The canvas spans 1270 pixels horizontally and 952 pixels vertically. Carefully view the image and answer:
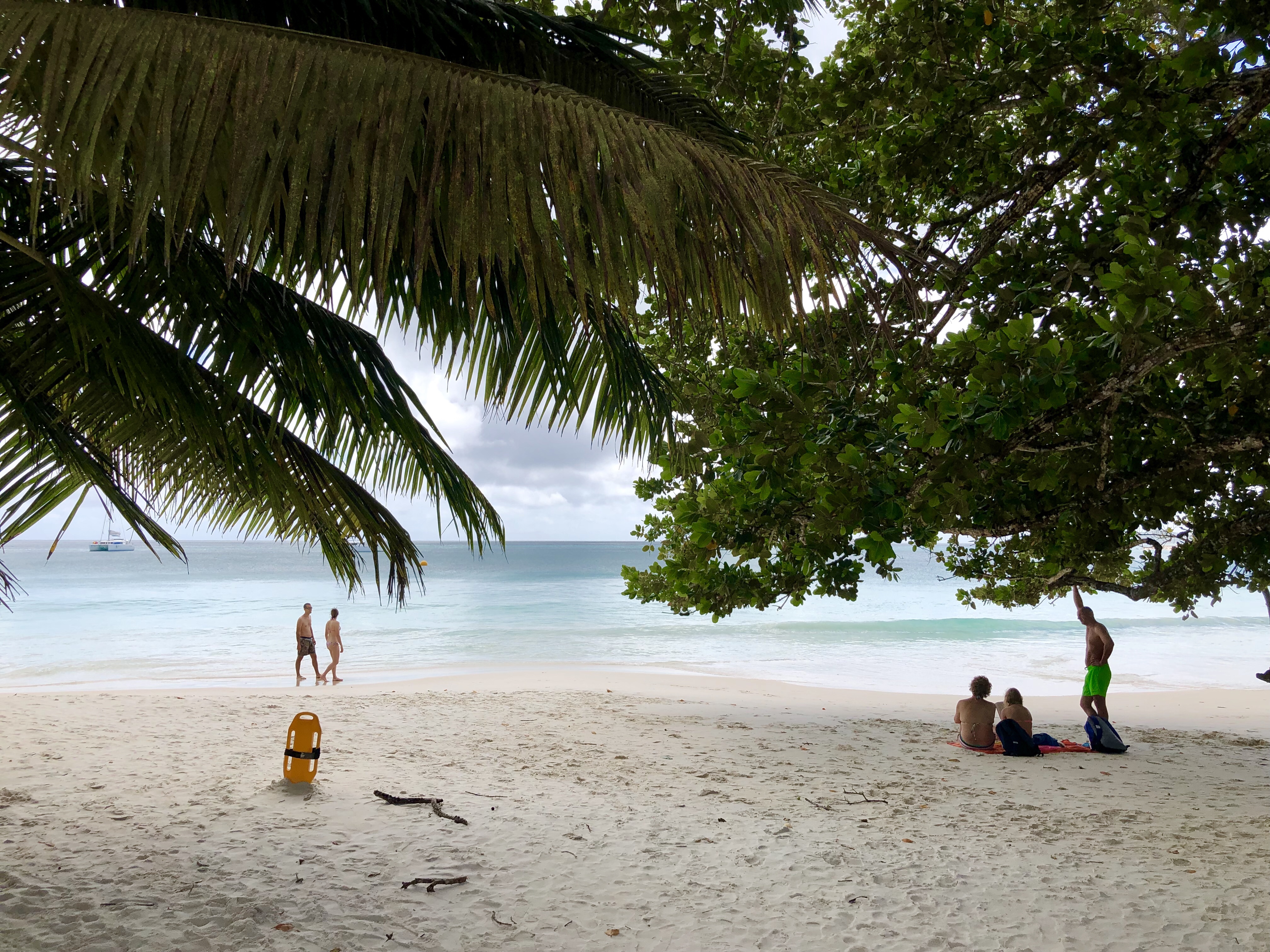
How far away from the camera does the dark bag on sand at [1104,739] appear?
850 centimetres

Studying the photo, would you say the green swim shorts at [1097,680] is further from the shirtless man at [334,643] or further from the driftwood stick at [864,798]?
the shirtless man at [334,643]

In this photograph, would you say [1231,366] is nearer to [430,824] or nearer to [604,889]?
[604,889]

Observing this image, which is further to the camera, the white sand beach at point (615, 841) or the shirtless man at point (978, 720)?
the shirtless man at point (978, 720)

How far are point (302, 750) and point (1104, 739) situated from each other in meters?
7.55

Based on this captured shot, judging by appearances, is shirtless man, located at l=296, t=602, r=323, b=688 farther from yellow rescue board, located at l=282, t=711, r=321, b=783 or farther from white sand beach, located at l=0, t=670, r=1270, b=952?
yellow rescue board, located at l=282, t=711, r=321, b=783

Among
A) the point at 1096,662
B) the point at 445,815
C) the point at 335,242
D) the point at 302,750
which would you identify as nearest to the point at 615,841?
the point at 445,815

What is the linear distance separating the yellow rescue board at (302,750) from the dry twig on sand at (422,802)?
1.73ft

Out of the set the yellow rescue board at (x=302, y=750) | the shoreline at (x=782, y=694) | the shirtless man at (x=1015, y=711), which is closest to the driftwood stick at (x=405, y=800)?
the yellow rescue board at (x=302, y=750)

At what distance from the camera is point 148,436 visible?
11.9ft

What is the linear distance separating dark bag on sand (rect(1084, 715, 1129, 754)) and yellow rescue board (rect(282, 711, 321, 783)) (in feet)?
24.2

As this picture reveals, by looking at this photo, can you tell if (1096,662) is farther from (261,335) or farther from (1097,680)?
(261,335)

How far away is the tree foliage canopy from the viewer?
11.4ft

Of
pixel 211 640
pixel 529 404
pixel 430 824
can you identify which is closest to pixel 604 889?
pixel 430 824

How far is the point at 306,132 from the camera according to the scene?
173 cm
